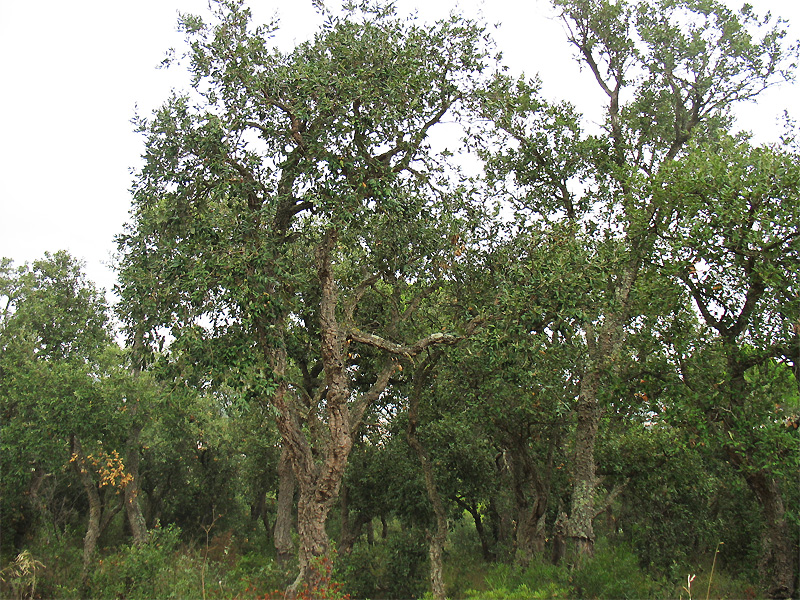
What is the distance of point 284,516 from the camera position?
71.1 feet

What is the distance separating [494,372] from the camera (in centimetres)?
1498

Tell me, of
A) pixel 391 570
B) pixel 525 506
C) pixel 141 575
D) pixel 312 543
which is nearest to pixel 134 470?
pixel 141 575

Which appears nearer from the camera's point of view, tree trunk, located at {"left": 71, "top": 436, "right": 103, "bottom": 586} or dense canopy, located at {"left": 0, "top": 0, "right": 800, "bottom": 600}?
dense canopy, located at {"left": 0, "top": 0, "right": 800, "bottom": 600}

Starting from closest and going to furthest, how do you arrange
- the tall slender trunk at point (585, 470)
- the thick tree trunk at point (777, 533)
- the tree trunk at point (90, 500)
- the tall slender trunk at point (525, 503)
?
the thick tree trunk at point (777, 533)
the tall slender trunk at point (585, 470)
the tall slender trunk at point (525, 503)
the tree trunk at point (90, 500)

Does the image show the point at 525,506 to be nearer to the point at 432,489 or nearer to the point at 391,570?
the point at 432,489

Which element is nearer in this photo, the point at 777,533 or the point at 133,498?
the point at 777,533

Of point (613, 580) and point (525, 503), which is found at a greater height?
point (525, 503)

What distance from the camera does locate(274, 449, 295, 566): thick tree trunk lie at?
68.3ft

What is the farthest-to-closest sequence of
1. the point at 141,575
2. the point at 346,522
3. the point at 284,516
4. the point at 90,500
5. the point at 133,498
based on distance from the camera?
1. the point at 346,522
2. the point at 133,498
3. the point at 90,500
4. the point at 284,516
5. the point at 141,575

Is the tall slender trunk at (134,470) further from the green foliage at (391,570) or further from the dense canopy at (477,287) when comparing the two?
the green foliage at (391,570)

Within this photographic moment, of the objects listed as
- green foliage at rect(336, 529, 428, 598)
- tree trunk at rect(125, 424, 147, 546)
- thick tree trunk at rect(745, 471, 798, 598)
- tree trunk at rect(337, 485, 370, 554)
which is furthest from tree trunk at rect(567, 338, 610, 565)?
tree trunk at rect(125, 424, 147, 546)

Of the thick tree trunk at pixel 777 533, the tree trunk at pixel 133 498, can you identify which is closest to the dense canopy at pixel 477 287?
the thick tree trunk at pixel 777 533

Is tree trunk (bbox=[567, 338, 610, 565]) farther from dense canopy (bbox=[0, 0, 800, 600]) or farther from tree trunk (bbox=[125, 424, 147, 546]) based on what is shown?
tree trunk (bbox=[125, 424, 147, 546])

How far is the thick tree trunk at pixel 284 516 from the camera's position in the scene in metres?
20.8
